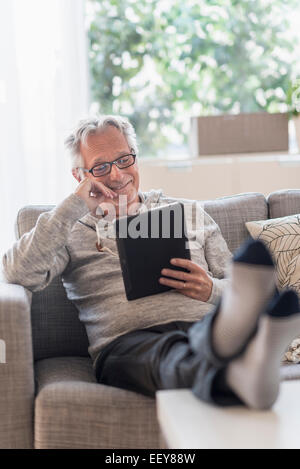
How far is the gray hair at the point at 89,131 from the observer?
192cm

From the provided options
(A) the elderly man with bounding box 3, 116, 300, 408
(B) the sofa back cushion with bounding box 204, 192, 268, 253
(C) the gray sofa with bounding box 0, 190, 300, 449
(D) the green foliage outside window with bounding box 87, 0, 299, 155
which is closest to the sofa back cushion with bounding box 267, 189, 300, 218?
(B) the sofa back cushion with bounding box 204, 192, 268, 253

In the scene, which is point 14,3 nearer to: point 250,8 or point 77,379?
point 250,8

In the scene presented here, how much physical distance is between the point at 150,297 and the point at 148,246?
14cm

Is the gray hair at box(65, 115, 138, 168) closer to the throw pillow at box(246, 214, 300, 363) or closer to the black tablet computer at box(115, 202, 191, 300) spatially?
the black tablet computer at box(115, 202, 191, 300)

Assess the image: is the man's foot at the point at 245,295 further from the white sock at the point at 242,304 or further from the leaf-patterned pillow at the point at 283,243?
the leaf-patterned pillow at the point at 283,243

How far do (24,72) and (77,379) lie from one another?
214 cm

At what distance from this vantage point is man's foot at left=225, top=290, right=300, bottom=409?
3.45 feet

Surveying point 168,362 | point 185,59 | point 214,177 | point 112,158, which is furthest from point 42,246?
point 185,59

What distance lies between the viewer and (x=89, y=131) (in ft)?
6.27

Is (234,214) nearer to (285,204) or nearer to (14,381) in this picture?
(285,204)

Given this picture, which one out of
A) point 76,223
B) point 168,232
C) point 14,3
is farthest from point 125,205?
point 14,3

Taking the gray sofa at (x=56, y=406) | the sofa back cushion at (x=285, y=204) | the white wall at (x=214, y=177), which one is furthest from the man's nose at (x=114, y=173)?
the white wall at (x=214, y=177)
